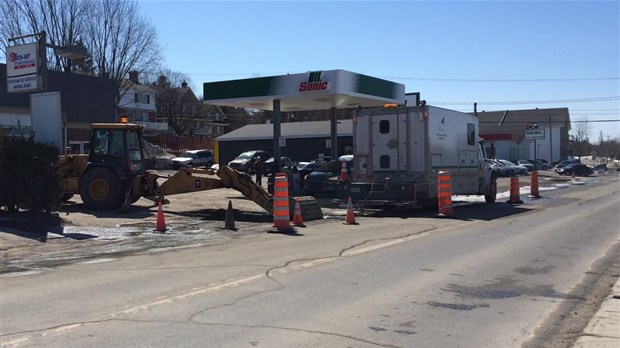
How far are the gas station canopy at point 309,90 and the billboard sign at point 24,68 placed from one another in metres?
9.35

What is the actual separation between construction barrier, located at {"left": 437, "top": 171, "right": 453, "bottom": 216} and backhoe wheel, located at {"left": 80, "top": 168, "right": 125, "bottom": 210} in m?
9.70

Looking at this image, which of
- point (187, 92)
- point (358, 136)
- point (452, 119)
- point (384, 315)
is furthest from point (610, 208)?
point (187, 92)

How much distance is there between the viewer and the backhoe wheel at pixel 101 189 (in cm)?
1750

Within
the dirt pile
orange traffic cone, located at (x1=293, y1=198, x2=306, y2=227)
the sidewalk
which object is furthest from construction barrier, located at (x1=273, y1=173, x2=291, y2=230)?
the dirt pile

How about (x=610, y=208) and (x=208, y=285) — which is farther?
(x=610, y=208)

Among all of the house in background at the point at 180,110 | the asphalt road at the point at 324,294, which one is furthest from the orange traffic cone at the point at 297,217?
the house in background at the point at 180,110

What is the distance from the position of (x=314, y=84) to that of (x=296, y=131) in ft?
95.7

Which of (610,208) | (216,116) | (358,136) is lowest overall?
(610,208)

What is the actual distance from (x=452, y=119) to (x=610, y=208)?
274 inches

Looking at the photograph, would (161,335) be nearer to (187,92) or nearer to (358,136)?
(358,136)

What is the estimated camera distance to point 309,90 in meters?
26.6

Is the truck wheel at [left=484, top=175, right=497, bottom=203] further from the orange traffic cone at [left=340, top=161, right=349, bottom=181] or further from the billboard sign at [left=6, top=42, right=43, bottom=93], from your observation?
the billboard sign at [left=6, top=42, right=43, bottom=93]

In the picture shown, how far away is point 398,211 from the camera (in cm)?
1995

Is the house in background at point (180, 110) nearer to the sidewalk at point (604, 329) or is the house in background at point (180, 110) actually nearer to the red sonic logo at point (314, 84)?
the red sonic logo at point (314, 84)
